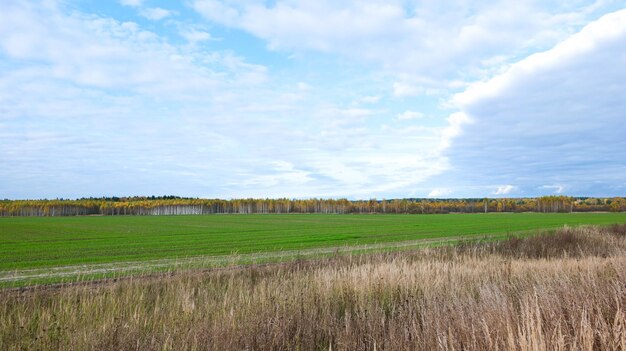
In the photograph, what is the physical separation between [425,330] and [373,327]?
1205 millimetres

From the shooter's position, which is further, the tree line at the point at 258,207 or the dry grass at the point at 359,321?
the tree line at the point at 258,207

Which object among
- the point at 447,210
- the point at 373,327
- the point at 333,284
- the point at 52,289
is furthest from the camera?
the point at 447,210

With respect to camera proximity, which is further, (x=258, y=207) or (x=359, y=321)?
(x=258, y=207)

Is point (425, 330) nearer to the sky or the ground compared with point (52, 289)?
nearer to the sky

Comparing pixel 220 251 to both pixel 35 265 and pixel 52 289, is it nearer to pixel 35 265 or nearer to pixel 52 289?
pixel 35 265

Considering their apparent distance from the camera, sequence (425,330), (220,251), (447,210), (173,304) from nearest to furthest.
Result: (425,330) < (173,304) < (220,251) < (447,210)

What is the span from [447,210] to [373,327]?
604ft

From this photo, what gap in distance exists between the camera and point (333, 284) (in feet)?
34.7

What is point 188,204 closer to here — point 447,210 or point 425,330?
point 447,210

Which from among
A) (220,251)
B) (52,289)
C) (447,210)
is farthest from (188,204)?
(52,289)

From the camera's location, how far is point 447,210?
596ft

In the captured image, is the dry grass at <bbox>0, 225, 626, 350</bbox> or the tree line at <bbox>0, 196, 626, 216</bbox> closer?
the dry grass at <bbox>0, 225, 626, 350</bbox>

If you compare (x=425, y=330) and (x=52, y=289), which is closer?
(x=425, y=330)

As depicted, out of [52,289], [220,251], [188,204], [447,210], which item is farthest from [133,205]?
[52,289]
